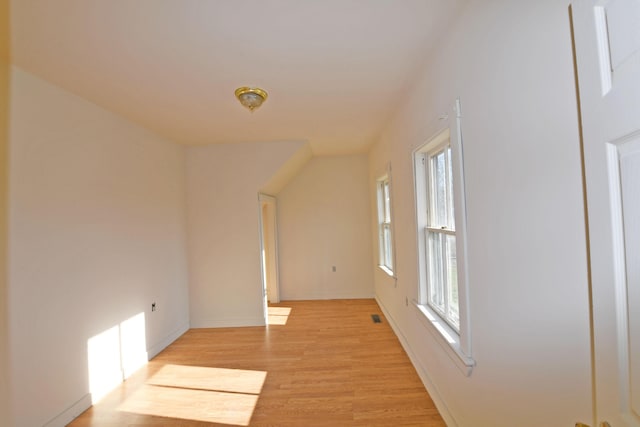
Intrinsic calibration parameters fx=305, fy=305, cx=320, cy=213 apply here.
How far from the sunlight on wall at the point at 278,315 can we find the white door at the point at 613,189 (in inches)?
161

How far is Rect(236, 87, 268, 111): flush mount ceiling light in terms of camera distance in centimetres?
244

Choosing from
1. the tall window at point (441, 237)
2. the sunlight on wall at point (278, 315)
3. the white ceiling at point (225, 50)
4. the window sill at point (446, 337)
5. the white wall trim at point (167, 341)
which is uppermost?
the white ceiling at point (225, 50)

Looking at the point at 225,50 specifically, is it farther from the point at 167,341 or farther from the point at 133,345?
the point at 167,341

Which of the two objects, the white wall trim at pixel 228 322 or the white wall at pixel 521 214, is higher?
the white wall at pixel 521 214

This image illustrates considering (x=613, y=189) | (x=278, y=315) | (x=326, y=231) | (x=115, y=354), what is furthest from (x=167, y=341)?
(x=613, y=189)

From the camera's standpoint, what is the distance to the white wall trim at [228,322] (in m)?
4.38

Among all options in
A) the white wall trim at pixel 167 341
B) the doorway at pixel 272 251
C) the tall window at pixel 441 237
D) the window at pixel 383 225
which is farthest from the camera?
the doorway at pixel 272 251

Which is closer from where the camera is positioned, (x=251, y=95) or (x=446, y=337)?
(x=446, y=337)

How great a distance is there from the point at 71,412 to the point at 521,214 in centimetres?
326

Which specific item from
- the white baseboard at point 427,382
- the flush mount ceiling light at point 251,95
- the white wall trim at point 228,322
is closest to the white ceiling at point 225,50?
the flush mount ceiling light at point 251,95

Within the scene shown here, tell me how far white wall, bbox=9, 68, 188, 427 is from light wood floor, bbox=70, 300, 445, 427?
0.44 metres

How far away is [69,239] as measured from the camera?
2377 millimetres

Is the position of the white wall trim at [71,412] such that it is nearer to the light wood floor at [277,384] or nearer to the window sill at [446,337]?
the light wood floor at [277,384]

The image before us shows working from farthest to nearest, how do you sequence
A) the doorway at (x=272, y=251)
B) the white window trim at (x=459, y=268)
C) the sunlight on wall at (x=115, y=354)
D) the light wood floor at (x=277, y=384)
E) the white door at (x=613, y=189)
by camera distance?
the doorway at (x=272, y=251), the sunlight on wall at (x=115, y=354), the light wood floor at (x=277, y=384), the white window trim at (x=459, y=268), the white door at (x=613, y=189)
